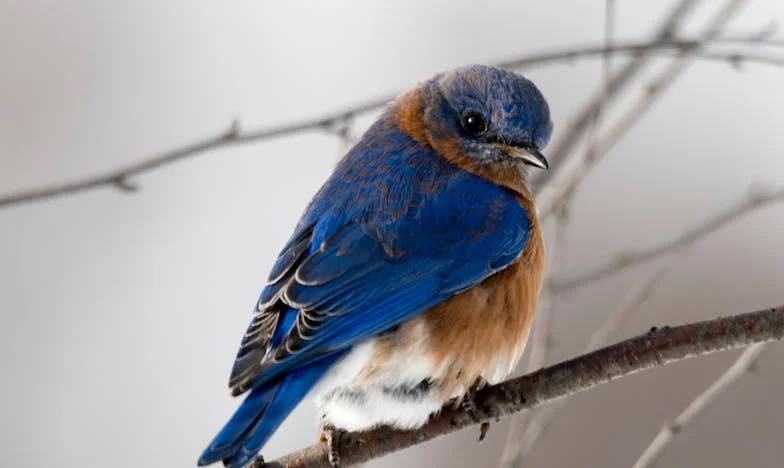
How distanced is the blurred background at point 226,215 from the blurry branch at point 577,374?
8.96 feet

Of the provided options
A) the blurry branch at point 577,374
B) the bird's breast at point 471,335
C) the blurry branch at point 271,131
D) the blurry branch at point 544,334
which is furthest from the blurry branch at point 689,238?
the blurry branch at point 577,374

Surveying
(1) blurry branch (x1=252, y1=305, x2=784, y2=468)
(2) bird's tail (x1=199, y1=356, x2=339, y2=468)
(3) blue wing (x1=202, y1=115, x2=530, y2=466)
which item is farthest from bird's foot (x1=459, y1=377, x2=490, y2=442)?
(2) bird's tail (x1=199, y1=356, x2=339, y2=468)

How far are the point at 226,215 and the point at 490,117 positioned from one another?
4.33m

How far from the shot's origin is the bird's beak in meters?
3.56

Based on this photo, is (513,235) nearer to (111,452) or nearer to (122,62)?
(111,452)

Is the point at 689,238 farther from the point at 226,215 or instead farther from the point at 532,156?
the point at 226,215

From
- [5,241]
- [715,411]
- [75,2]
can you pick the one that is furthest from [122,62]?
[715,411]

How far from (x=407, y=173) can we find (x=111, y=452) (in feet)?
13.1

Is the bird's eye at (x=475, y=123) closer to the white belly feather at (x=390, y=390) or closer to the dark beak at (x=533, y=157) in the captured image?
the dark beak at (x=533, y=157)

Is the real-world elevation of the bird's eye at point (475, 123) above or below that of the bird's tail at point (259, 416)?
above

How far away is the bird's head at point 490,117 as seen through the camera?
364 centimetres

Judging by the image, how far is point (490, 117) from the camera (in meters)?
3.74

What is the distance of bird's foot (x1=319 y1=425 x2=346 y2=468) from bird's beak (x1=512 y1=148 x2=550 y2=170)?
3.46 ft

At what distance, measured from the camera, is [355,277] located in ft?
11.0
